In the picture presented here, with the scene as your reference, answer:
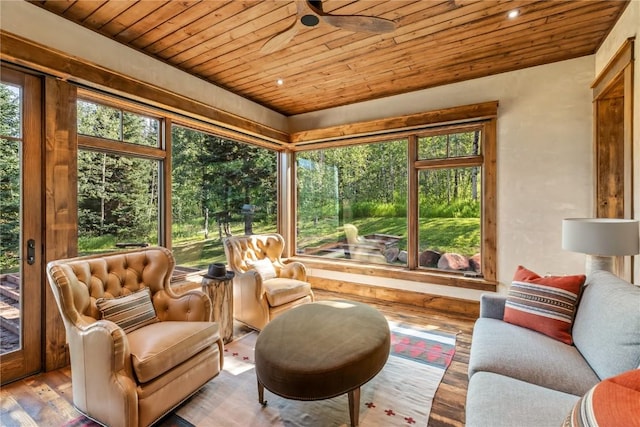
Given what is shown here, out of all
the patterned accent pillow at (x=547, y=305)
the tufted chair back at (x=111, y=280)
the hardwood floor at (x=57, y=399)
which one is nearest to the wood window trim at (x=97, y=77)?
the tufted chair back at (x=111, y=280)

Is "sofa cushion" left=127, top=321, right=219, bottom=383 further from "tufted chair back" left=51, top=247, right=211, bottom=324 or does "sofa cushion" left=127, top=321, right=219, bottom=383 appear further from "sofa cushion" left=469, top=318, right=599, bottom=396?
"sofa cushion" left=469, top=318, right=599, bottom=396

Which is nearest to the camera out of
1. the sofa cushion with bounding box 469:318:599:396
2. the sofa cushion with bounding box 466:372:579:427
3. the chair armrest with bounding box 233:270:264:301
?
the sofa cushion with bounding box 466:372:579:427

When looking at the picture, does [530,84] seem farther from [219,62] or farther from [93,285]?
[93,285]

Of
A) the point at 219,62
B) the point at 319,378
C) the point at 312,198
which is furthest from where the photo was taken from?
the point at 312,198

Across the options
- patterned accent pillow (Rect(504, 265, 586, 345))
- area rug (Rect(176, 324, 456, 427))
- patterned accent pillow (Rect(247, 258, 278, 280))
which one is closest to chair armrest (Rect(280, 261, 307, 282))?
patterned accent pillow (Rect(247, 258, 278, 280))

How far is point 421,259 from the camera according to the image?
4.11m

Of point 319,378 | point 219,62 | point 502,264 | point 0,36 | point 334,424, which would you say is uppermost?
point 219,62

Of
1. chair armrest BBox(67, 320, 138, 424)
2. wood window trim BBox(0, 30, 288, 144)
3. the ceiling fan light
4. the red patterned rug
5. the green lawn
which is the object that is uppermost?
the ceiling fan light

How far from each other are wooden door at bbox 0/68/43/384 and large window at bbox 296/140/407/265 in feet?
11.3

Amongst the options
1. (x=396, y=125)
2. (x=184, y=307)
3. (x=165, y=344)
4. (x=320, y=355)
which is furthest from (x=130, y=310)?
(x=396, y=125)

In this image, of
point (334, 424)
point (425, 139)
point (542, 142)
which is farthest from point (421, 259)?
point (334, 424)

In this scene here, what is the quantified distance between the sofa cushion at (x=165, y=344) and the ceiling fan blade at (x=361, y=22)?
2.32 m

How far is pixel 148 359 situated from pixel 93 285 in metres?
0.77

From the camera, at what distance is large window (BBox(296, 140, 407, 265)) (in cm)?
430
